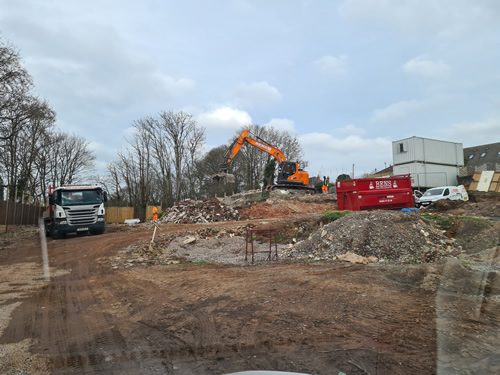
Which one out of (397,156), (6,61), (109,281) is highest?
(6,61)

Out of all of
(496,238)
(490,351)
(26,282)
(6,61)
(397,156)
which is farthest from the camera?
(397,156)

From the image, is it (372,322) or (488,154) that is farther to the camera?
(488,154)

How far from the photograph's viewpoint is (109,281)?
28.6ft

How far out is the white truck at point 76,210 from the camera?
60.6ft

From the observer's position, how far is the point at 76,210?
18.7 meters

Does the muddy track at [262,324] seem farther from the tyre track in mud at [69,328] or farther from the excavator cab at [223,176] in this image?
the excavator cab at [223,176]

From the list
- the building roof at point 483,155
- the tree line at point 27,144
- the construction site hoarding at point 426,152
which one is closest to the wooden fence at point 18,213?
the tree line at point 27,144

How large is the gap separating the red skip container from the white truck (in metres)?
14.0

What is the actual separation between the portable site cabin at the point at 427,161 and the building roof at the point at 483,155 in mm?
17875

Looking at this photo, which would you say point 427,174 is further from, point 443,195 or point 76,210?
point 76,210

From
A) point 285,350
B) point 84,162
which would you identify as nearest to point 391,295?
point 285,350

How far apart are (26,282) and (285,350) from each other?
7.47 meters

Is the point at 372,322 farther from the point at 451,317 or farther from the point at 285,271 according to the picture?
the point at 285,271

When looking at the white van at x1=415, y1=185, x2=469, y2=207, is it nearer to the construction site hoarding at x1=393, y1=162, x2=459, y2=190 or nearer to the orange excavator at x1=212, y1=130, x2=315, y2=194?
the orange excavator at x1=212, y1=130, x2=315, y2=194
